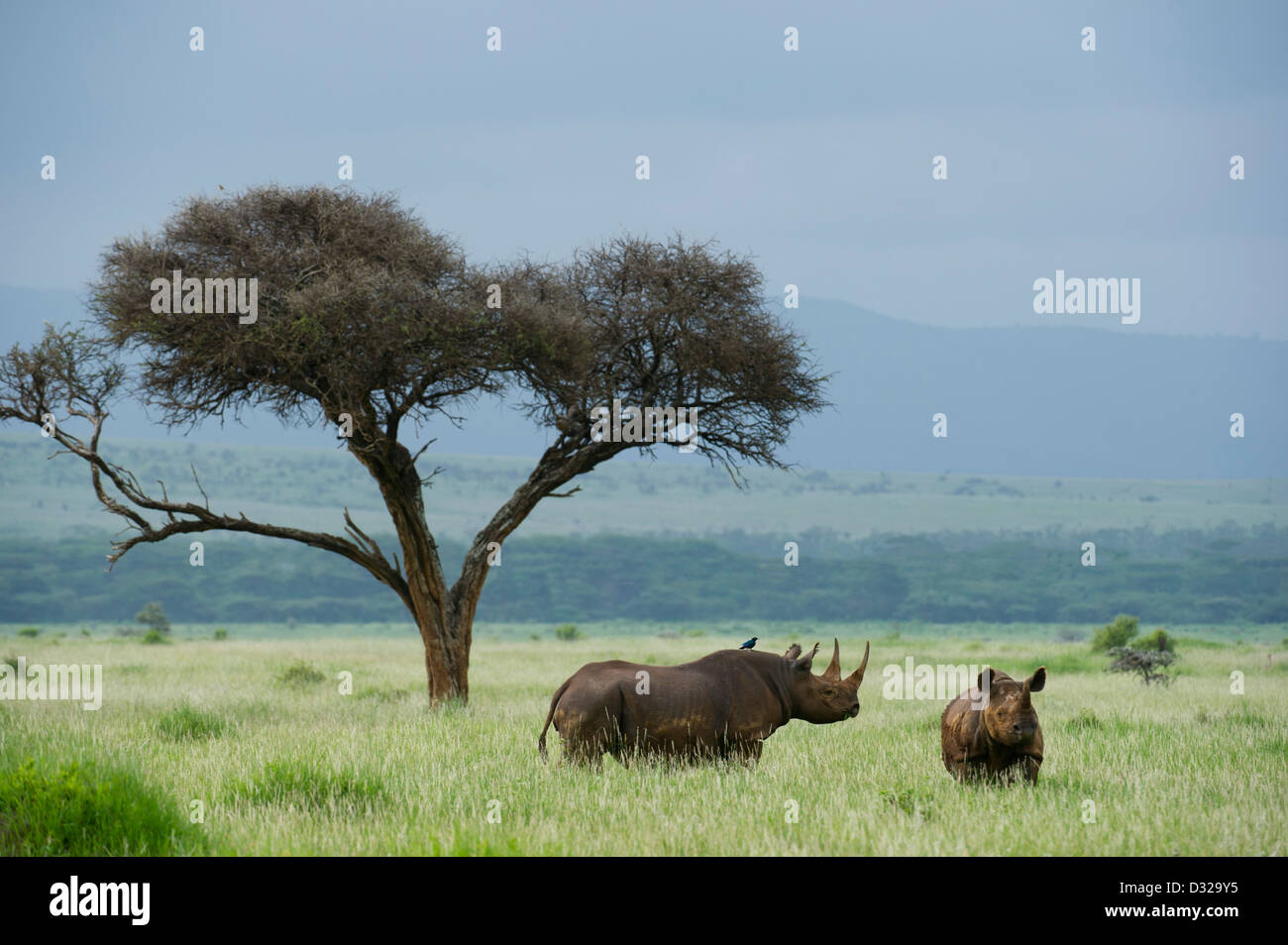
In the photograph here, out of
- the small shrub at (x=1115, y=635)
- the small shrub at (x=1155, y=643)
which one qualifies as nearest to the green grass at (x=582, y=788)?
the small shrub at (x=1155, y=643)

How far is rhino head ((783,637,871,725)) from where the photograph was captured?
12.0 metres

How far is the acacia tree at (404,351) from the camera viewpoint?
19.1m

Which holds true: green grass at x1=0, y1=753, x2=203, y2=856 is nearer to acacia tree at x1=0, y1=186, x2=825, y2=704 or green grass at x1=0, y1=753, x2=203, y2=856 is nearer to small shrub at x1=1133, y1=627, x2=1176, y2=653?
acacia tree at x1=0, y1=186, x2=825, y2=704

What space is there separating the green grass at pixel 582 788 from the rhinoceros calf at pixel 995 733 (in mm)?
189

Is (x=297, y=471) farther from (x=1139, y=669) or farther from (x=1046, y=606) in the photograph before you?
(x=1139, y=669)

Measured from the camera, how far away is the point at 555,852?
8602 millimetres

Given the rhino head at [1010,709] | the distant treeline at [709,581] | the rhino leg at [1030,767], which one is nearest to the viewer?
the rhino head at [1010,709]

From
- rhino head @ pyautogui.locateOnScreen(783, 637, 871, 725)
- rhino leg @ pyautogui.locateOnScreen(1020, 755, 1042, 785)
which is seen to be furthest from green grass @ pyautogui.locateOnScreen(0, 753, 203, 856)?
rhino leg @ pyautogui.locateOnScreen(1020, 755, 1042, 785)

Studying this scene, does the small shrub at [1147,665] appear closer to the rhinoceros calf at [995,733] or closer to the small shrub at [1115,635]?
the small shrub at [1115,635]

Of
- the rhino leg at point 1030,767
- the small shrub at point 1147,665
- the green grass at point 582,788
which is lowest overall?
the small shrub at point 1147,665

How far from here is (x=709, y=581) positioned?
451 ft

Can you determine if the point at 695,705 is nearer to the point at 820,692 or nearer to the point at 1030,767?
the point at 820,692

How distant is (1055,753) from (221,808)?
879 centimetres

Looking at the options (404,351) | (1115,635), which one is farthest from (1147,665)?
(404,351)
